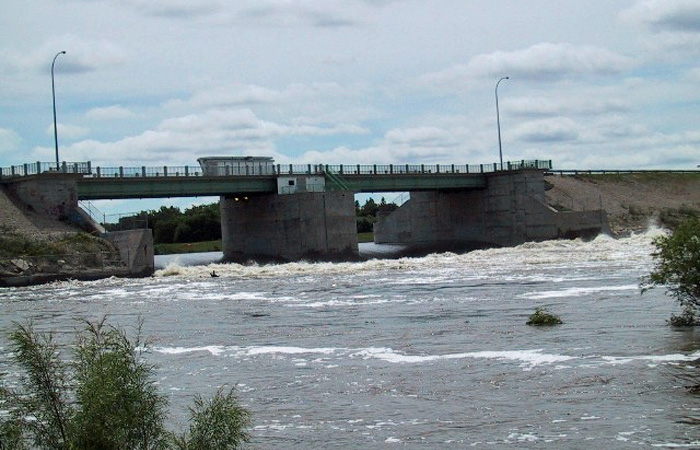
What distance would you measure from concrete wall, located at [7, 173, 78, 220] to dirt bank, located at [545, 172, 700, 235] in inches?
1927

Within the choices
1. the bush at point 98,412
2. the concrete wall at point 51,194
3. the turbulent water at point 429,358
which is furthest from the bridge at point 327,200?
the bush at point 98,412

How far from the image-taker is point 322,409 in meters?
17.9

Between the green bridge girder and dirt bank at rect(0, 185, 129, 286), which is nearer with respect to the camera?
dirt bank at rect(0, 185, 129, 286)

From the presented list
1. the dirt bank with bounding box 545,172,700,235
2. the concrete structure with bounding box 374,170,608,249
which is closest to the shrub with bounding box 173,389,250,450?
the concrete structure with bounding box 374,170,608,249

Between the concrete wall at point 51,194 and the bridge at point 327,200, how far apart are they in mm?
70

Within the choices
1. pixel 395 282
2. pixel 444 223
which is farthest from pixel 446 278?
pixel 444 223

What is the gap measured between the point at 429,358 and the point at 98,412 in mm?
13007

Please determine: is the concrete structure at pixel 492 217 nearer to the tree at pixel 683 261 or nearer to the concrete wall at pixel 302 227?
the concrete wall at pixel 302 227

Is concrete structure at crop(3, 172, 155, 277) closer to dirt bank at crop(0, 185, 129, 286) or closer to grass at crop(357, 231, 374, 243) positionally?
dirt bank at crop(0, 185, 129, 286)

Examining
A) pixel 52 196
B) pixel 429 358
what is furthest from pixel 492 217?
pixel 429 358

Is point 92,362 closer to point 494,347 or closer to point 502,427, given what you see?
point 502,427

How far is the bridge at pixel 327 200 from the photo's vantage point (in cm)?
7088

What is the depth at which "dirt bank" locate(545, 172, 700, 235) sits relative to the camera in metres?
98.2

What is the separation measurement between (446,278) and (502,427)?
121ft
